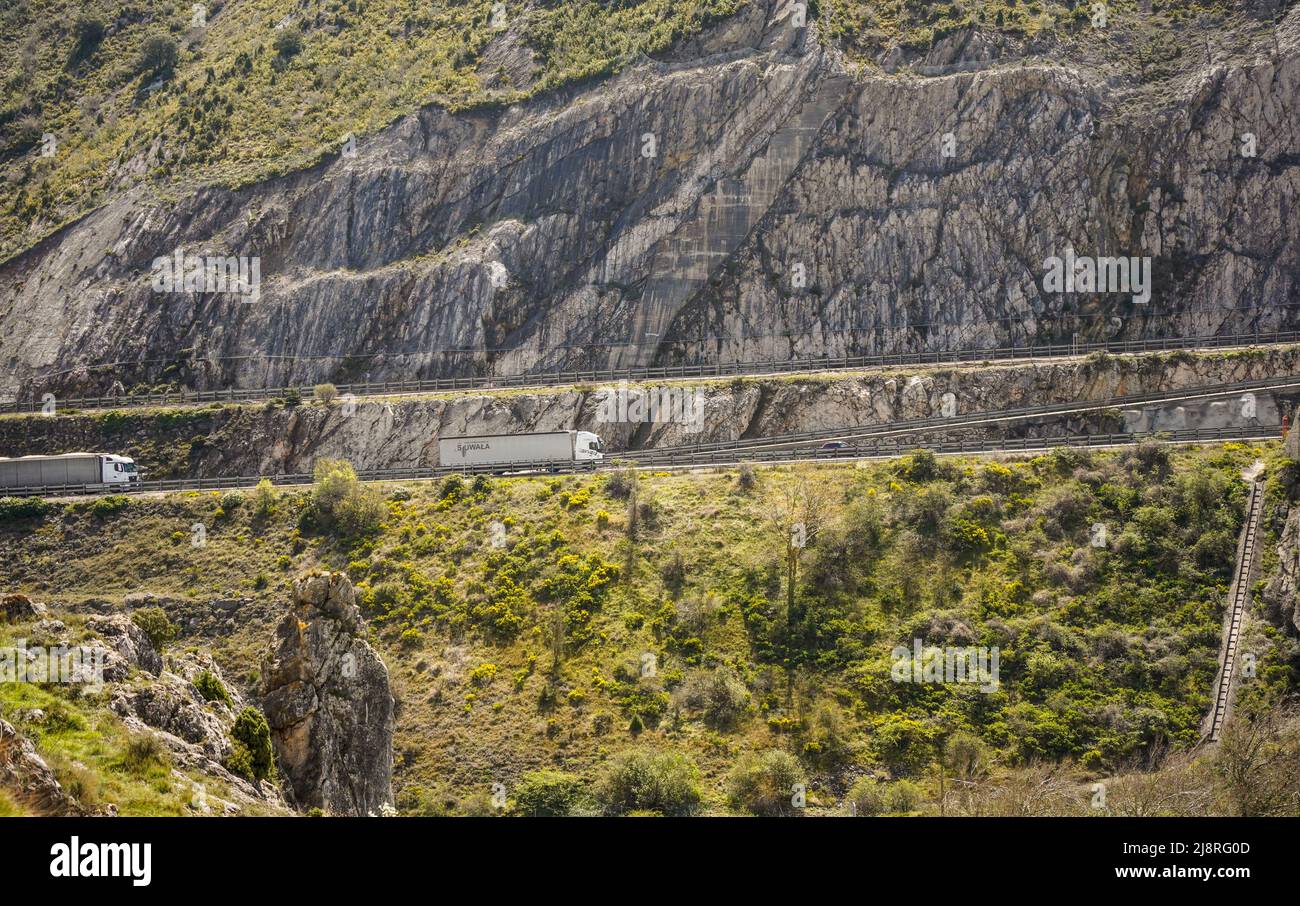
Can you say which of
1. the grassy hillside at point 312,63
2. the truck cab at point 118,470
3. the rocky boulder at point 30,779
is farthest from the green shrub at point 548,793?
the grassy hillside at point 312,63

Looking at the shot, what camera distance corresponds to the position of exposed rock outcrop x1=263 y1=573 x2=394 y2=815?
119 ft

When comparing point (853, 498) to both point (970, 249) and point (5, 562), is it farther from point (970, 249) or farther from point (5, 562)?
point (5, 562)

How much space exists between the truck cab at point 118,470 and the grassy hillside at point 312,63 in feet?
90.8

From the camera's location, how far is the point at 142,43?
11144 cm

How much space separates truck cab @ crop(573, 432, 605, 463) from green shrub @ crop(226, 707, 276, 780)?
1345 inches

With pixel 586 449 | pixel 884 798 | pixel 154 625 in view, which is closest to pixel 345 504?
pixel 586 449

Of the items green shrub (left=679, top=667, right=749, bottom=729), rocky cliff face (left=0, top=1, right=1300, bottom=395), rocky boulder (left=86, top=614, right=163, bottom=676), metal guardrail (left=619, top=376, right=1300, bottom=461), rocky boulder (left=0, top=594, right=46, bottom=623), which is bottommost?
green shrub (left=679, top=667, right=749, bottom=729)

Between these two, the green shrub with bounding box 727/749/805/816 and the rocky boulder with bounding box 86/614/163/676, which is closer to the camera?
the rocky boulder with bounding box 86/614/163/676

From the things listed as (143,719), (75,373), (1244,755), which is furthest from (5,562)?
(1244,755)

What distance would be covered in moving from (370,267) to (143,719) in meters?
59.4

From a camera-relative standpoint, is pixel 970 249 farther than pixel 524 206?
No

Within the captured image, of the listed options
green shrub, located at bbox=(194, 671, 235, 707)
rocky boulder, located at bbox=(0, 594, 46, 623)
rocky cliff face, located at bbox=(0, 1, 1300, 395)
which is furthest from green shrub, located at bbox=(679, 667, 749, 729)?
rocky cliff face, located at bbox=(0, 1, 1300, 395)

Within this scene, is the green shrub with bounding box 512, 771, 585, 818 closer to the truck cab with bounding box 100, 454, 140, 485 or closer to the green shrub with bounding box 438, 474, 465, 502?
the green shrub with bounding box 438, 474, 465, 502

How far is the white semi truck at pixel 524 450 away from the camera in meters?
66.2
